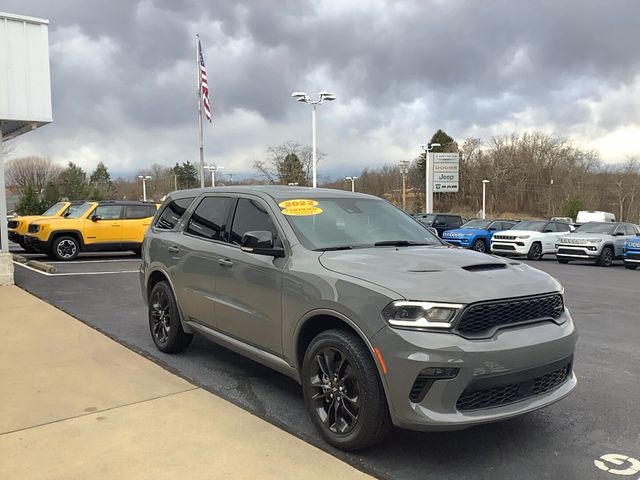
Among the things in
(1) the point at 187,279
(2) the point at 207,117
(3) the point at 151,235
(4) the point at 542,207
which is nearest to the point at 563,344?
(1) the point at 187,279

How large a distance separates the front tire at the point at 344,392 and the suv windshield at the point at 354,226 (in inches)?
33.9

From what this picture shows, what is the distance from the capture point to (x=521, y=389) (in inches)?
134

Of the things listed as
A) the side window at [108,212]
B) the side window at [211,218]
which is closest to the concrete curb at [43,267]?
the side window at [108,212]

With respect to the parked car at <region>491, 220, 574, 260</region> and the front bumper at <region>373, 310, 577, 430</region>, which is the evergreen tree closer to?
the parked car at <region>491, 220, 574, 260</region>

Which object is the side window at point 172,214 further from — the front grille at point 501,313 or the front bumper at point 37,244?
the front bumper at point 37,244

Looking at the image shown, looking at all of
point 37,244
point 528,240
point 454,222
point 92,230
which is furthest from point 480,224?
point 37,244

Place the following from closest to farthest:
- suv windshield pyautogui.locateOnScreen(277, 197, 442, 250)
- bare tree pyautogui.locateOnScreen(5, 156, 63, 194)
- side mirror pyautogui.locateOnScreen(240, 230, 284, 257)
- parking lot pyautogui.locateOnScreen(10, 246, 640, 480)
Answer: parking lot pyautogui.locateOnScreen(10, 246, 640, 480) < side mirror pyautogui.locateOnScreen(240, 230, 284, 257) < suv windshield pyautogui.locateOnScreen(277, 197, 442, 250) < bare tree pyautogui.locateOnScreen(5, 156, 63, 194)

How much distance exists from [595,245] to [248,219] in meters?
16.8

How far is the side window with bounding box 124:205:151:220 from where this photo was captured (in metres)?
16.6

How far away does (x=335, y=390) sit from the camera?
3561 mm

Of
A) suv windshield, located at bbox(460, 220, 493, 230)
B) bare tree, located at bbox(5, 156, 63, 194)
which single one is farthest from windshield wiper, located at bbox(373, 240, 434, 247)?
bare tree, located at bbox(5, 156, 63, 194)

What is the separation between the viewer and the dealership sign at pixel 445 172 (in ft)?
143

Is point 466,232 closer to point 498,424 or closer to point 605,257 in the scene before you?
point 605,257

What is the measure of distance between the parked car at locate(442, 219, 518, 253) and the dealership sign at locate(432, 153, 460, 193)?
66.2 ft
